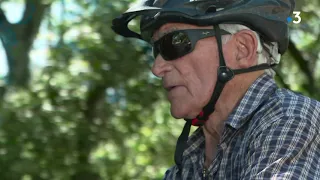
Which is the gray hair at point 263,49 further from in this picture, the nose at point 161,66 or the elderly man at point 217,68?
the nose at point 161,66

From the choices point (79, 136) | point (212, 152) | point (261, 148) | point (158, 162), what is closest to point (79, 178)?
point (79, 136)

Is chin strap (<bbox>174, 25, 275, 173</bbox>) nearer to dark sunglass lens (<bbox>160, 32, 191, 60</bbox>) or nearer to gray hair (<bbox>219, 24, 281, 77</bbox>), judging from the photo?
gray hair (<bbox>219, 24, 281, 77</bbox>)

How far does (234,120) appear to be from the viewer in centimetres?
292

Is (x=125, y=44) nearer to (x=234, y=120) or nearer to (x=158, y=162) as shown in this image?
(x=158, y=162)

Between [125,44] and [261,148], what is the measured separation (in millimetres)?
3297

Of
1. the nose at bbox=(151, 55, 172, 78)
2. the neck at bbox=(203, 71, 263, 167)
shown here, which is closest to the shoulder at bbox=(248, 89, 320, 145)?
the neck at bbox=(203, 71, 263, 167)

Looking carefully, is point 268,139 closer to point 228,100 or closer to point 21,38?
point 228,100

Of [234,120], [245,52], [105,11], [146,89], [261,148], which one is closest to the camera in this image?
[261,148]

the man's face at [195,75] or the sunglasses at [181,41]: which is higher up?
the sunglasses at [181,41]

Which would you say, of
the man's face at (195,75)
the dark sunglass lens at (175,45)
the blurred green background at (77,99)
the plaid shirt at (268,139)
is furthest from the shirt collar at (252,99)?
the blurred green background at (77,99)

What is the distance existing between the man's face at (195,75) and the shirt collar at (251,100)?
6.3 inches

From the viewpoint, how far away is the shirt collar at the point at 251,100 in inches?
114

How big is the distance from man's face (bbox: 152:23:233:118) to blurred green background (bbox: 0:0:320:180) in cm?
248

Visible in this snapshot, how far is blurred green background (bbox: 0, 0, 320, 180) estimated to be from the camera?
556 cm
